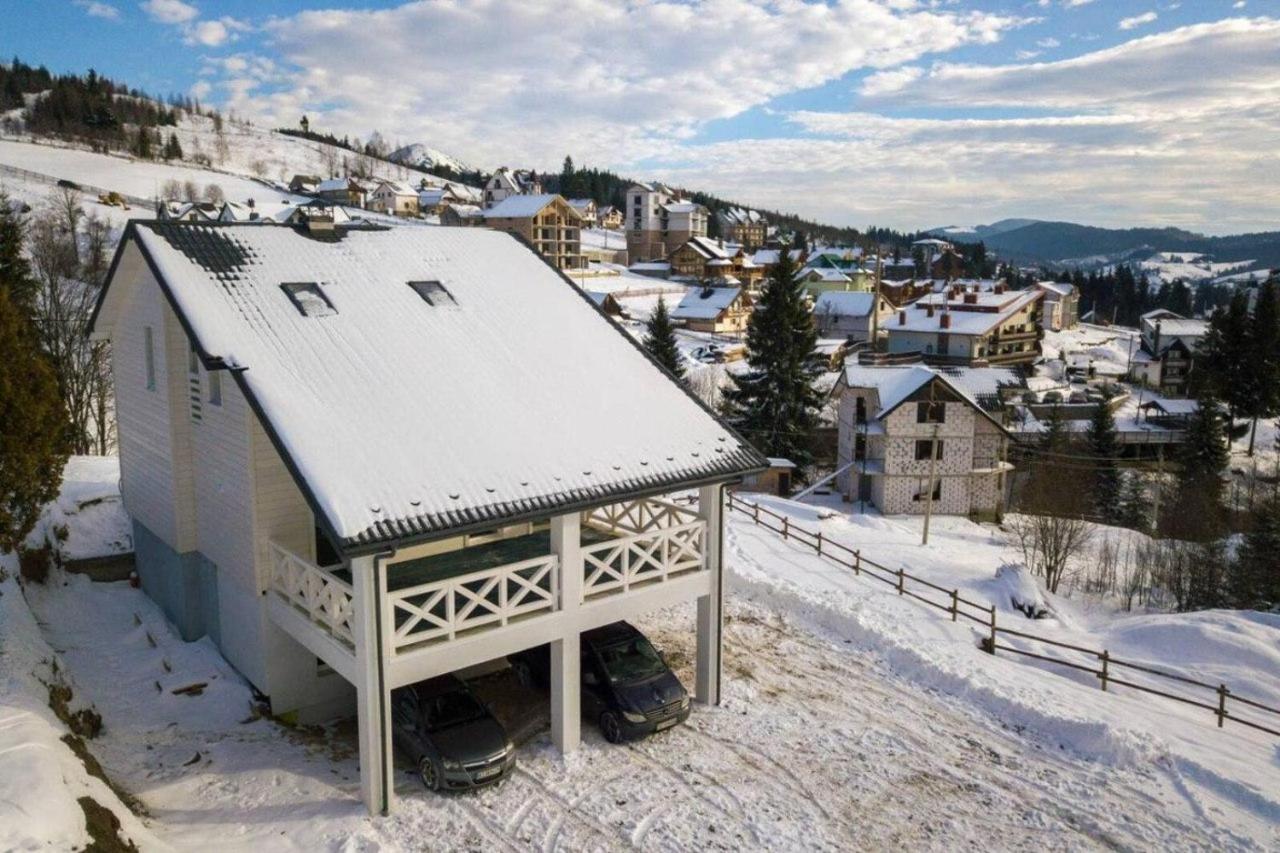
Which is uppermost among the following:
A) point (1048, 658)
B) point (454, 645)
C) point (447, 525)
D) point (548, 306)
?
point (548, 306)

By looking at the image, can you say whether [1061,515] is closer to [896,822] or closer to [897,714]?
[897,714]

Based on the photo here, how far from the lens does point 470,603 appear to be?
11.6 metres

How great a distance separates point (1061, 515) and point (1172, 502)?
12.8 meters

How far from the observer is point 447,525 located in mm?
10477

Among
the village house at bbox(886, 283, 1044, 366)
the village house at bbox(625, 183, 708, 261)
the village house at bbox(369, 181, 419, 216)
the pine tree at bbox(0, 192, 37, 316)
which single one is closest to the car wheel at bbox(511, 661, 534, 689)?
the pine tree at bbox(0, 192, 37, 316)

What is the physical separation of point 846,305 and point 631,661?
82065 mm

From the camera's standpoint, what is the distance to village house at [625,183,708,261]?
5123 inches

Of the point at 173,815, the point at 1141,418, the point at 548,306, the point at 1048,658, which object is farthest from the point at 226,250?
the point at 1141,418

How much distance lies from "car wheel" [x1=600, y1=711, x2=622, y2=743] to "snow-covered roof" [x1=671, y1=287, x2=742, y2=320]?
69.8 meters

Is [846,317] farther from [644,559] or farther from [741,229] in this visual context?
[741,229]

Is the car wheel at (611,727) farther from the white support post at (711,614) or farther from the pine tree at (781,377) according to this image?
the pine tree at (781,377)

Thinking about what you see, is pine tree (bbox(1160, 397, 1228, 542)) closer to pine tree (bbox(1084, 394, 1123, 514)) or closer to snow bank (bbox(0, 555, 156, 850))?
pine tree (bbox(1084, 394, 1123, 514))

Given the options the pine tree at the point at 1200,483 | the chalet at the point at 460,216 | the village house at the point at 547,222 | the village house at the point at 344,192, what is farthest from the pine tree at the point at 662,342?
the village house at the point at 344,192

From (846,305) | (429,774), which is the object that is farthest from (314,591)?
(846,305)
